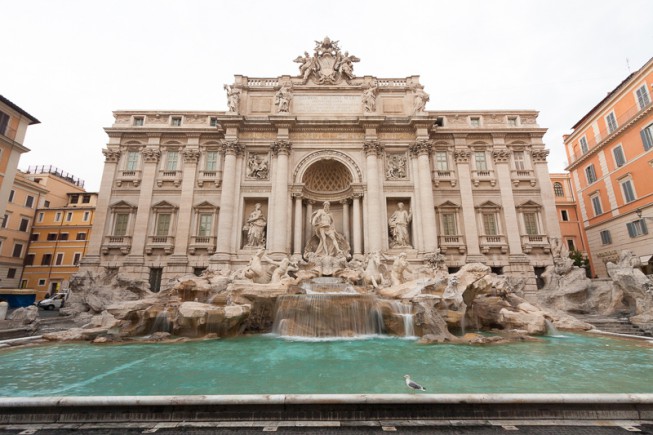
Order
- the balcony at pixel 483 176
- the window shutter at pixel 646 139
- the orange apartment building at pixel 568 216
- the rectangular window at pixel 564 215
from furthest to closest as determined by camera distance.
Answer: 1. the rectangular window at pixel 564 215
2. the orange apartment building at pixel 568 216
3. the balcony at pixel 483 176
4. the window shutter at pixel 646 139

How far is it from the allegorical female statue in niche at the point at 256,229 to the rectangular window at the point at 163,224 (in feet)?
18.9

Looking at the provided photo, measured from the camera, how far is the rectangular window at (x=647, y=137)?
1862 centimetres

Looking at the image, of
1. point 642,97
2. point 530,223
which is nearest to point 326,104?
point 530,223

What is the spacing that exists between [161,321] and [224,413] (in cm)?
896

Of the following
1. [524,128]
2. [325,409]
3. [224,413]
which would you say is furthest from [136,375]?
[524,128]

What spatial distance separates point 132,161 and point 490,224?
2696 cm

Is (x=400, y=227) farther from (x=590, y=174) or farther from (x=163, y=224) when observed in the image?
(x=590, y=174)

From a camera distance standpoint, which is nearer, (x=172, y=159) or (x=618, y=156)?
(x=618, y=156)

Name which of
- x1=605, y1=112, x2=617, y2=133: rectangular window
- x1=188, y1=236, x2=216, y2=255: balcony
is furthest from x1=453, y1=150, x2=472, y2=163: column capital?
x1=188, y1=236, x2=216, y2=255: balcony

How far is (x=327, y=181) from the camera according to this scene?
73.5 feet

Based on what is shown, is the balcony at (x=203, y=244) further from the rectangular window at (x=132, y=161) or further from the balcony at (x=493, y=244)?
the balcony at (x=493, y=244)

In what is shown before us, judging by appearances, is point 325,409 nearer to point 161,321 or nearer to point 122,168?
point 161,321

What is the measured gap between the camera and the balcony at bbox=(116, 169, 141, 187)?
70.0 feet

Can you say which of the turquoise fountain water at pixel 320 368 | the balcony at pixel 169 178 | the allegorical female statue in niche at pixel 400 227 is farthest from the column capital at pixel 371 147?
the turquoise fountain water at pixel 320 368
